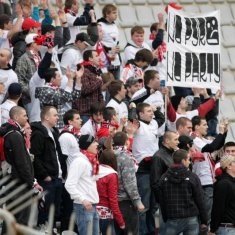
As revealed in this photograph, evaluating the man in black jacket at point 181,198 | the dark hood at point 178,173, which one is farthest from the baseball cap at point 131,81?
the dark hood at point 178,173

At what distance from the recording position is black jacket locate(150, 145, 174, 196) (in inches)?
444

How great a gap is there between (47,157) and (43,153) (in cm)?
6

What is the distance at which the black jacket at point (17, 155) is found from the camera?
965 cm

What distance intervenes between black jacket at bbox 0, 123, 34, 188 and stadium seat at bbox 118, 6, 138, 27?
9.05m

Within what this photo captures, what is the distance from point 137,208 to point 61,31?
380 cm

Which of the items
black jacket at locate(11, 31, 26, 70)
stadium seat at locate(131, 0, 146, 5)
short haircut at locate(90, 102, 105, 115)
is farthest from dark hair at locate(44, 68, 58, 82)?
stadium seat at locate(131, 0, 146, 5)

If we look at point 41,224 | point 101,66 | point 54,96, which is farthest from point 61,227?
point 101,66

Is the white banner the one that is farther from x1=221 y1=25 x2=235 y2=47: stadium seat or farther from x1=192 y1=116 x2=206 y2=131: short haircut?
x1=221 y1=25 x2=235 y2=47: stadium seat

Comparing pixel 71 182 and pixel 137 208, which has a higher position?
pixel 71 182

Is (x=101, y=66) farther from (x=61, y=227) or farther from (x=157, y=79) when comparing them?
(x=61, y=227)

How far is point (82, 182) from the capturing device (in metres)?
10.1

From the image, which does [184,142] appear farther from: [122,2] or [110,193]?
[122,2]

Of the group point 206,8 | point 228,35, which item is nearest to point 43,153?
point 228,35

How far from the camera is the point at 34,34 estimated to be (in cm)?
1327
